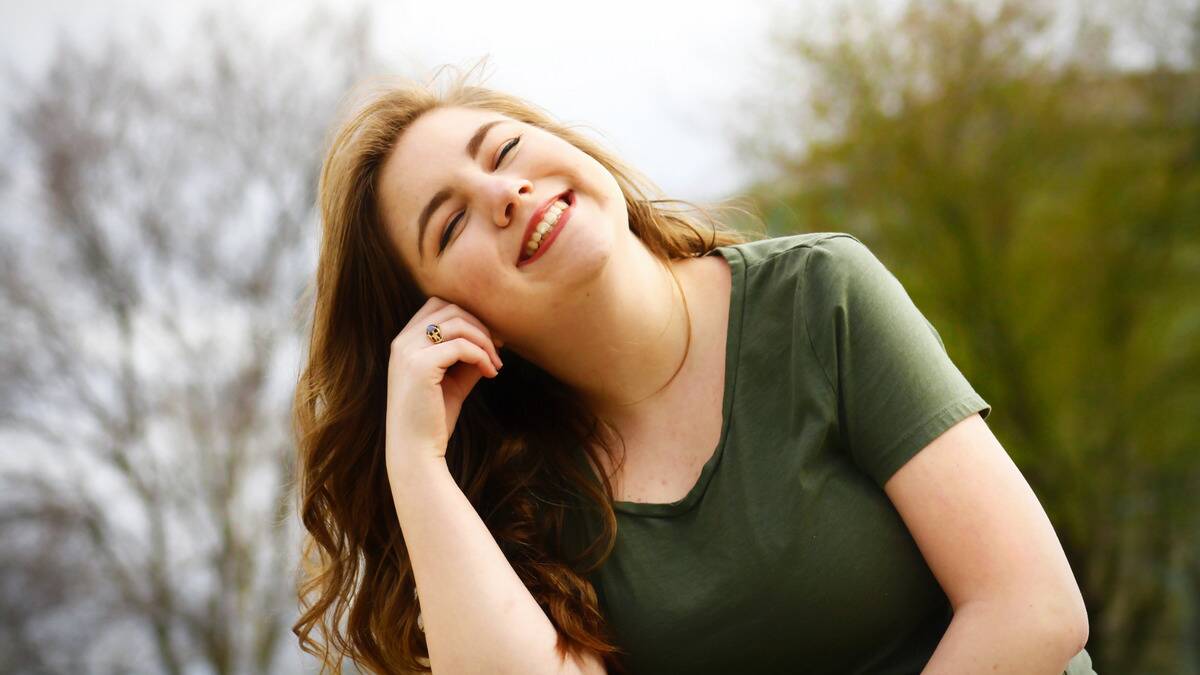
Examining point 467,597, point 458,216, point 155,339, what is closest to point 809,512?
point 467,597

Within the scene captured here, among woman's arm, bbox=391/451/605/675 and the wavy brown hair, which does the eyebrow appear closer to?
the wavy brown hair

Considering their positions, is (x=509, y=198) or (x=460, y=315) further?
(x=460, y=315)

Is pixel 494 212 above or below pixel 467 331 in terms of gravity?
above

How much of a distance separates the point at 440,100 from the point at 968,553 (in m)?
1.34

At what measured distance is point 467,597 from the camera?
2.08m

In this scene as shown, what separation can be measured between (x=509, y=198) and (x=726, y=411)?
0.54 metres

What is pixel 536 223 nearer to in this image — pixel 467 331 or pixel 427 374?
pixel 467 331

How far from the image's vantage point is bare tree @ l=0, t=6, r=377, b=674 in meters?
13.6

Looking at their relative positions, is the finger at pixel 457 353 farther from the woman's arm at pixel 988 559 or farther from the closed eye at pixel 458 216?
the woman's arm at pixel 988 559

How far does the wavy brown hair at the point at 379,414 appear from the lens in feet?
7.85

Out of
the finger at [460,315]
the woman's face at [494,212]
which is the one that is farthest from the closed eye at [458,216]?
the finger at [460,315]

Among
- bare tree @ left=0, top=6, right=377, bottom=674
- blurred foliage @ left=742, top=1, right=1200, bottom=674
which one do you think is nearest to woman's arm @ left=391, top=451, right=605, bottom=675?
blurred foliage @ left=742, top=1, right=1200, bottom=674

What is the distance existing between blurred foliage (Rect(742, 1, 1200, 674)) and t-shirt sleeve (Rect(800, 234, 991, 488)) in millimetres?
9207

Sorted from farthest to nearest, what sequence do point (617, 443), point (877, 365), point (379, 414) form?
point (379, 414) < point (617, 443) < point (877, 365)
